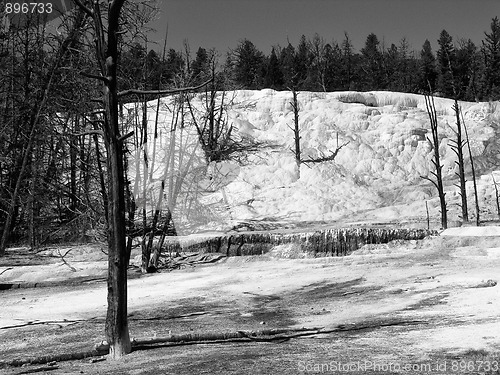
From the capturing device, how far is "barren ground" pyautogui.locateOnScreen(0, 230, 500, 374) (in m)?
5.88

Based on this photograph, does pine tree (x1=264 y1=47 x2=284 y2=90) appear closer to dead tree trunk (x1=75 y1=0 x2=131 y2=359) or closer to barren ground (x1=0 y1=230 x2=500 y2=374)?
barren ground (x1=0 y1=230 x2=500 y2=374)

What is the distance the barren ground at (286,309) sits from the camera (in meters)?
5.88

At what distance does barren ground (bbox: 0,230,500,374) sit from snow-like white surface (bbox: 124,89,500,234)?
704cm

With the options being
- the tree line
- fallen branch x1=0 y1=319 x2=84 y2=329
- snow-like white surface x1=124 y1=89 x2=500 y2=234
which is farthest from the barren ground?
the tree line

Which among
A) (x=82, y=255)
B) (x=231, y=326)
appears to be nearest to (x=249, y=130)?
(x=82, y=255)

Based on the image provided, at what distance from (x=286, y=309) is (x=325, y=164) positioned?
78.7 feet

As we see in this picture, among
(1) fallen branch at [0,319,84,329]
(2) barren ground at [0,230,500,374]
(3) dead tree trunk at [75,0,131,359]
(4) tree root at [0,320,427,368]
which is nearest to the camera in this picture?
(2) barren ground at [0,230,500,374]

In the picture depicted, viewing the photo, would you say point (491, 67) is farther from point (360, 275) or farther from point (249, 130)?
point (360, 275)

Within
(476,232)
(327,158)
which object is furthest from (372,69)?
(476,232)

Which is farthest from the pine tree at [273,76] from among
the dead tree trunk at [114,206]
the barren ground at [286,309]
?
the dead tree trunk at [114,206]

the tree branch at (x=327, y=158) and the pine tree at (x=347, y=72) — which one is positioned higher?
the pine tree at (x=347, y=72)

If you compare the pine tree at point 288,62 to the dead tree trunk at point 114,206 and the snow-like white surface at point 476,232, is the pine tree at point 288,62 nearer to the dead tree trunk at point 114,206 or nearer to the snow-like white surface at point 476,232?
the snow-like white surface at point 476,232

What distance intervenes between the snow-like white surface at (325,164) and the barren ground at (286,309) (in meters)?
7.04

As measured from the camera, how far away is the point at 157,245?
20.1m
